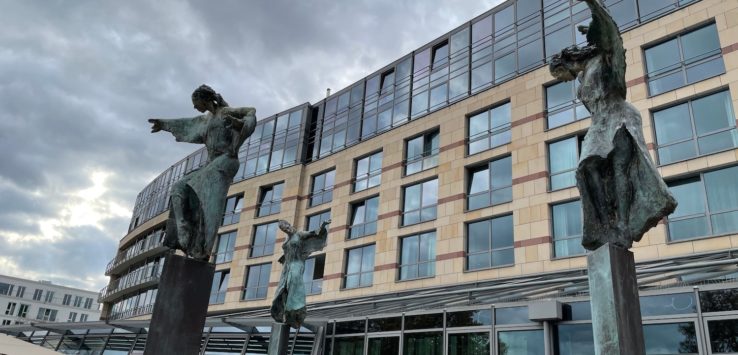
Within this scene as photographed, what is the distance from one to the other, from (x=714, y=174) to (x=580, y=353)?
23.1ft

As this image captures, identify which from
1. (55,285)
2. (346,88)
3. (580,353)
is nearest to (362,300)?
(580,353)

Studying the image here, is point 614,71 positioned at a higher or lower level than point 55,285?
lower

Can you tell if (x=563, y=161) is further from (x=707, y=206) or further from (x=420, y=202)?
(x=420, y=202)

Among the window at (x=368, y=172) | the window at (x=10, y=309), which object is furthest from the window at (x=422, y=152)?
the window at (x=10, y=309)

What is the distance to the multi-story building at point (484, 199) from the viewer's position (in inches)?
599

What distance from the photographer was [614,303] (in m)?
3.94

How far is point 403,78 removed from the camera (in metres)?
28.5

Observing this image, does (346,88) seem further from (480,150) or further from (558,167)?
(558,167)

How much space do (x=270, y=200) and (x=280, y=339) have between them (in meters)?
24.4

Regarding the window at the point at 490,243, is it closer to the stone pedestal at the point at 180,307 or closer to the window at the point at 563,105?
the window at the point at 563,105

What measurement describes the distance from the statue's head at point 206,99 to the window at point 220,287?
27.4m

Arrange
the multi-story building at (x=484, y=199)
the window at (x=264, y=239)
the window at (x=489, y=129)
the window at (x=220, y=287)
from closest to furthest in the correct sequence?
the multi-story building at (x=484, y=199) < the window at (x=489, y=129) < the window at (x=264, y=239) < the window at (x=220, y=287)

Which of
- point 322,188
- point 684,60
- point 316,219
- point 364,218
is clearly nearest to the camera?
point 684,60

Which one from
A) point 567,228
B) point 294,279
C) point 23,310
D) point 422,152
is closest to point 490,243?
point 567,228
